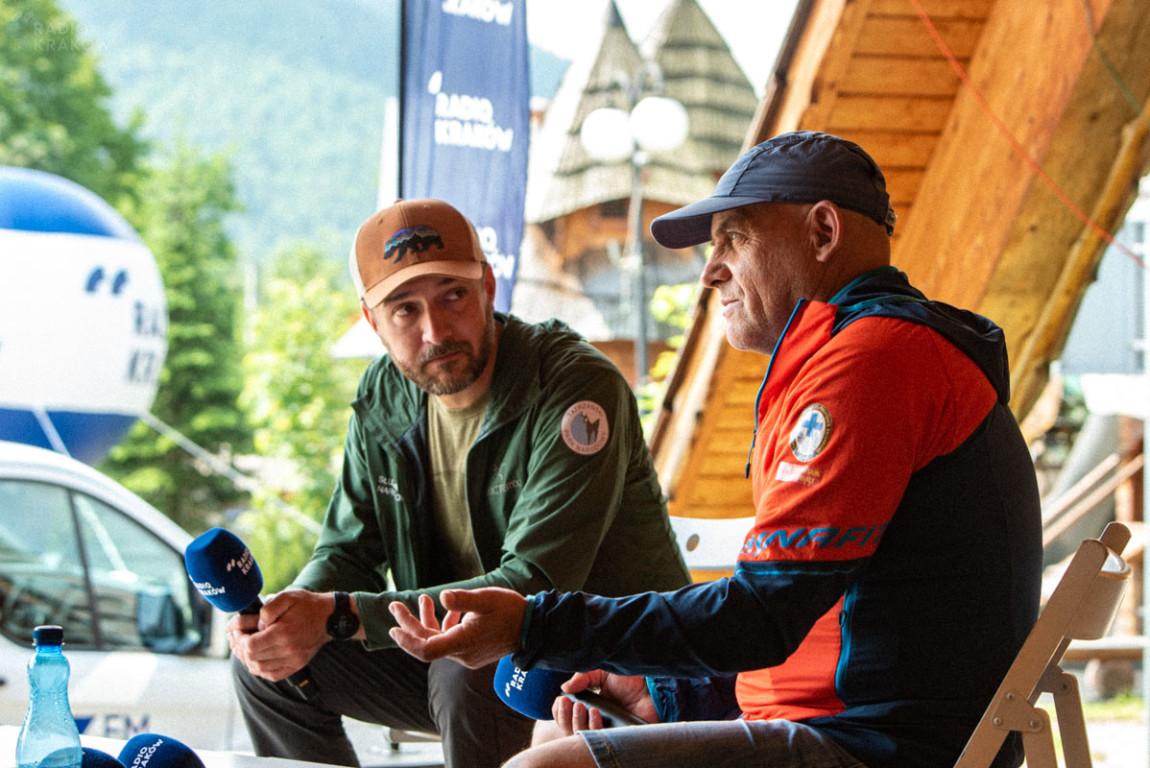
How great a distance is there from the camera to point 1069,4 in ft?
12.4

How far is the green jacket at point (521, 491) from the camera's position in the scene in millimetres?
→ 2314

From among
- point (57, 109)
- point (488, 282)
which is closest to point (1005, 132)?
point (488, 282)

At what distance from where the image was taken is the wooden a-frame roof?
3.83m

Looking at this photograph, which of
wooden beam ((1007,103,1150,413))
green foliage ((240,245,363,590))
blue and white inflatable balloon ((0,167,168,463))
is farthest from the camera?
green foliage ((240,245,363,590))

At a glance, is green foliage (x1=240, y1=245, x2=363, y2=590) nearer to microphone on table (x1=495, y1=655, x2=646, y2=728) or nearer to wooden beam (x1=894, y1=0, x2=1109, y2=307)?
wooden beam (x1=894, y1=0, x2=1109, y2=307)

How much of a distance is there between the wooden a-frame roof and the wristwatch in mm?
2591

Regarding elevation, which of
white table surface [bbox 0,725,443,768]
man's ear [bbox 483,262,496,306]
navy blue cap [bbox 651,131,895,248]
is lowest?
white table surface [bbox 0,725,443,768]

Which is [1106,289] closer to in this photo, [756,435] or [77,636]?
[77,636]

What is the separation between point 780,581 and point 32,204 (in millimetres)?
8969

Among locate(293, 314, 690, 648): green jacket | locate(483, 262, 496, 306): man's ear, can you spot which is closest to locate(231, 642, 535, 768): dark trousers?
locate(293, 314, 690, 648): green jacket

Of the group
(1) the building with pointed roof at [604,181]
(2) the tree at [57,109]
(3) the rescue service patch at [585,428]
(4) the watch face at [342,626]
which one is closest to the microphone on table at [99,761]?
(4) the watch face at [342,626]

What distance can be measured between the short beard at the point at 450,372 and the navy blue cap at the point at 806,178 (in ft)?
3.14

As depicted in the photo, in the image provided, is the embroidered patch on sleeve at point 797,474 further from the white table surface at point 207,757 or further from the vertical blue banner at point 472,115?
the vertical blue banner at point 472,115

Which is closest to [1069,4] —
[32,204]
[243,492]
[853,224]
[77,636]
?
[853,224]
